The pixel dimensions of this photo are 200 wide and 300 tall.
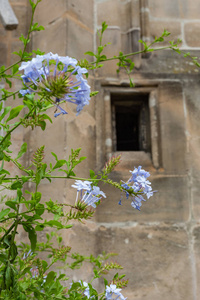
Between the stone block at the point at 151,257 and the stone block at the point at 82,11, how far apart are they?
1211 millimetres

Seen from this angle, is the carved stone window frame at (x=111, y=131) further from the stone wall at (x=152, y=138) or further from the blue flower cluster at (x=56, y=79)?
the blue flower cluster at (x=56, y=79)

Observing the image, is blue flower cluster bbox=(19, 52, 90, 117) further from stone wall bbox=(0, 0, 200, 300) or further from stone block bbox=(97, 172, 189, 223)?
stone block bbox=(97, 172, 189, 223)

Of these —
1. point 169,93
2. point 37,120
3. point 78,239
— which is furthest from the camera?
point 169,93

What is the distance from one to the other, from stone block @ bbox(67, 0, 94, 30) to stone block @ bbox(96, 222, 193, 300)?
121cm

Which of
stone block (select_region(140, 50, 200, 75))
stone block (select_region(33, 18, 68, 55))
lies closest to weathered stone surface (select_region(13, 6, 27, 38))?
stone block (select_region(33, 18, 68, 55))

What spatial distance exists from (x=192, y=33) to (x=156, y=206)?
1140mm

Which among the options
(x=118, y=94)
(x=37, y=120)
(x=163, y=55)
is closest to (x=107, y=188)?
(x=118, y=94)


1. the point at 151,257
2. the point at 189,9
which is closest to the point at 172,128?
the point at 151,257

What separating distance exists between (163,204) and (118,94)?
0.72m

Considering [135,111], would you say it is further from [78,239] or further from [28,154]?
[78,239]

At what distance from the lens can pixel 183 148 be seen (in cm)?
230

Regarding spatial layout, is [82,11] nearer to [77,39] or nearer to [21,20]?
[77,39]

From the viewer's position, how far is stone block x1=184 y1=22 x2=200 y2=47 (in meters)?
2.55

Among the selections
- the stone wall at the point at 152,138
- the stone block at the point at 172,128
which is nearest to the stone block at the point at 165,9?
the stone wall at the point at 152,138
